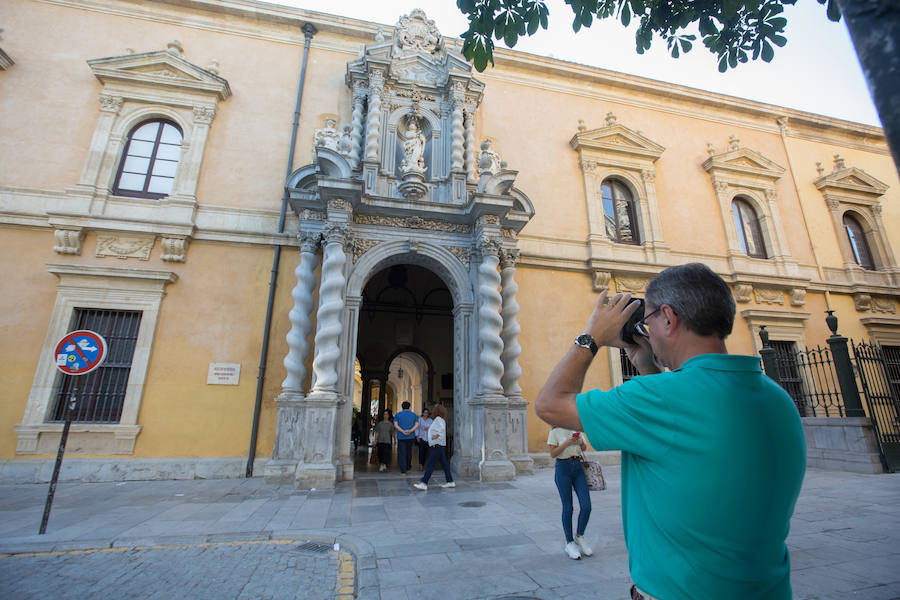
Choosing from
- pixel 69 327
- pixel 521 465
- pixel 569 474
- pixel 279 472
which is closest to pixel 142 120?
pixel 69 327

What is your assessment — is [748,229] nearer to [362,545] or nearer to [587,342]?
[362,545]

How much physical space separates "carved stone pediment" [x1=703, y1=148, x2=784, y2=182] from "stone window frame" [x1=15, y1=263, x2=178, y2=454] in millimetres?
16699

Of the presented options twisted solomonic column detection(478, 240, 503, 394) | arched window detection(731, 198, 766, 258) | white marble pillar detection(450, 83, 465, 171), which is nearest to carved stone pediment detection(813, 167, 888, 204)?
arched window detection(731, 198, 766, 258)

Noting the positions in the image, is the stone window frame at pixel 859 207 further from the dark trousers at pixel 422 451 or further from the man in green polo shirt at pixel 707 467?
the man in green polo shirt at pixel 707 467

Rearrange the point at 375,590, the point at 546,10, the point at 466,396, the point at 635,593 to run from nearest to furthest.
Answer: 1. the point at 635,593
2. the point at 375,590
3. the point at 546,10
4. the point at 466,396

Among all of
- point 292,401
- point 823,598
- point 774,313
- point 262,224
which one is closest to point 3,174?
point 262,224

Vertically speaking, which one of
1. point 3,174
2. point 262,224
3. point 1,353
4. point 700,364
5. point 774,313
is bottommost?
point 700,364

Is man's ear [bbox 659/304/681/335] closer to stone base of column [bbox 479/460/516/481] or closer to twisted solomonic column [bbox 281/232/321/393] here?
stone base of column [bbox 479/460/516/481]

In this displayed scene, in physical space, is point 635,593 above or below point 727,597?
below

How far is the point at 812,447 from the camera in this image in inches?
395

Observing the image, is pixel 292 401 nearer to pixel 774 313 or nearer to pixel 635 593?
pixel 635 593

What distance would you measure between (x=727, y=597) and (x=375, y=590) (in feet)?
10.4

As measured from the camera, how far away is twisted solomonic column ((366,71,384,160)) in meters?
10.1

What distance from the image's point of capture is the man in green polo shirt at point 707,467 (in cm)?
114
